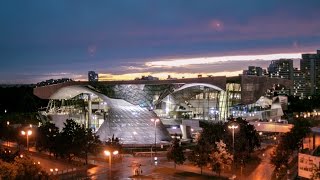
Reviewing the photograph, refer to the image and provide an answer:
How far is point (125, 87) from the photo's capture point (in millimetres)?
65375

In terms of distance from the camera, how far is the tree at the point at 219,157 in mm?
41188

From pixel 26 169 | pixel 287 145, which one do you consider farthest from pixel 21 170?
pixel 287 145

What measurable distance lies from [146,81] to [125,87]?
2.97 meters

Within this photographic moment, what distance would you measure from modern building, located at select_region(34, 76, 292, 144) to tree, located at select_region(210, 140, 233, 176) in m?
19.2

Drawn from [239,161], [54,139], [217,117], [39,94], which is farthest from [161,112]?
[239,161]

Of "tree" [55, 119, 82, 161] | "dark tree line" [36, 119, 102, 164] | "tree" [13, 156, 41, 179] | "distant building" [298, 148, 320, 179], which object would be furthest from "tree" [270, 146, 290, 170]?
"tree" [13, 156, 41, 179]

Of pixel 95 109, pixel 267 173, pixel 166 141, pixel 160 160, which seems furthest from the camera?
pixel 95 109

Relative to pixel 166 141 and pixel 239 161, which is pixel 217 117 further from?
pixel 239 161

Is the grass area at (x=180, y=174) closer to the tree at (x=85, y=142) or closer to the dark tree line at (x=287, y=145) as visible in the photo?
the dark tree line at (x=287, y=145)

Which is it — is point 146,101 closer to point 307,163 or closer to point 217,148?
point 217,148

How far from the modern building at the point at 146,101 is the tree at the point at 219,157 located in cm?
1924

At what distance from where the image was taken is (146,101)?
2584 inches

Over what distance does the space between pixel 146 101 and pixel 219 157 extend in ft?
83.1

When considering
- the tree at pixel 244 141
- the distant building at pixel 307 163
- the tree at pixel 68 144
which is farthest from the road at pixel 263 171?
the tree at pixel 68 144
